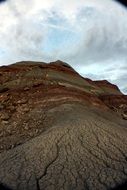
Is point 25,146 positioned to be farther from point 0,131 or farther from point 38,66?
point 38,66

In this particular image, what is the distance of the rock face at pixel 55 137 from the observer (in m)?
6.17

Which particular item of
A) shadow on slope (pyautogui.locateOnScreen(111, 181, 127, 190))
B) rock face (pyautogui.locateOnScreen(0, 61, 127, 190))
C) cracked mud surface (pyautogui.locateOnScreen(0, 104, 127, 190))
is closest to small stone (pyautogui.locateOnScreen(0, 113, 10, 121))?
rock face (pyautogui.locateOnScreen(0, 61, 127, 190))

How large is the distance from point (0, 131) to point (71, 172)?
325 cm

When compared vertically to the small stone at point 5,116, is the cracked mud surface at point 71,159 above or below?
below

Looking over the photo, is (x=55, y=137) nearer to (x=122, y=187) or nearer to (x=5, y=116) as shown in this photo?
(x=122, y=187)

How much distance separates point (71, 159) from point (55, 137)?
1.01 m

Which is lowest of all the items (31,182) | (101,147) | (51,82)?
(31,182)

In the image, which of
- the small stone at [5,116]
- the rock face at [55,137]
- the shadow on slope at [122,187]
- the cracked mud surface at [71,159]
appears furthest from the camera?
the small stone at [5,116]

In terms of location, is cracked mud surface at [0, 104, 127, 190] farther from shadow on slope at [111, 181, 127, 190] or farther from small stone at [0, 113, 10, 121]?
small stone at [0, 113, 10, 121]

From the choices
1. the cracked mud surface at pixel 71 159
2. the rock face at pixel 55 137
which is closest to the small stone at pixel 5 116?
the rock face at pixel 55 137

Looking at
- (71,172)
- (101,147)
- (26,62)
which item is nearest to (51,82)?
(26,62)

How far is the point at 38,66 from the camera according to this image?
46.1 ft

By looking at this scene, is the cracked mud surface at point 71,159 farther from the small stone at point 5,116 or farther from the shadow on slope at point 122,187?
the small stone at point 5,116

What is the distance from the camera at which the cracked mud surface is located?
6.06 metres
